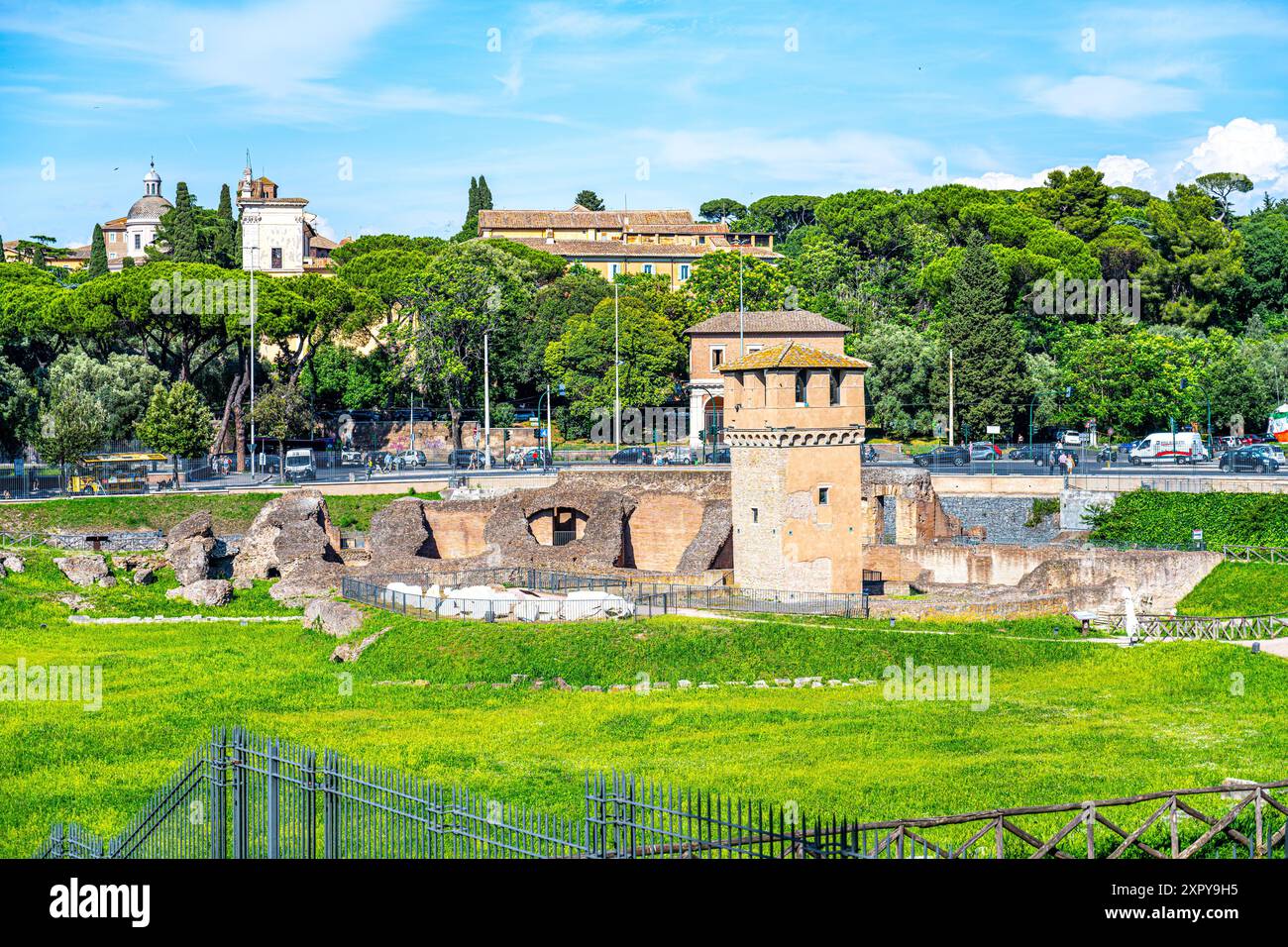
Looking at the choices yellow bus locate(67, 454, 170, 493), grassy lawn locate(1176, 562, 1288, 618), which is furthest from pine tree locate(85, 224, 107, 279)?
grassy lawn locate(1176, 562, 1288, 618)

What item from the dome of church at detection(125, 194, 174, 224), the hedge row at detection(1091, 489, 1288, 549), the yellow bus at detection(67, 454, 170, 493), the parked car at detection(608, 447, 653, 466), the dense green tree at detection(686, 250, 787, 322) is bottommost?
the hedge row at detection(1091, 489, 1288, 549)

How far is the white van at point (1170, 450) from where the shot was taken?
60812 mm

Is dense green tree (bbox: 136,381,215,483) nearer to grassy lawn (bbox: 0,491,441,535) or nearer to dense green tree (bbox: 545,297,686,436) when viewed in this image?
grassy lawn (bbox: 0,491,441,535)

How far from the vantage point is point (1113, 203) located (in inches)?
3964

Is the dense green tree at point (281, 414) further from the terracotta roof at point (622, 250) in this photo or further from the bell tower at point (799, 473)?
the terracotta roof at point (622, 250)

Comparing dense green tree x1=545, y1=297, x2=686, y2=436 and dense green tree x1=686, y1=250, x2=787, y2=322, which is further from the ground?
dense green tree x1=686, y1=250, x2=787, y2=322

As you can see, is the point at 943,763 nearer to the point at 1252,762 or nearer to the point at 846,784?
the point at 846,784

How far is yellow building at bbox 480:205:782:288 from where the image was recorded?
350 ft

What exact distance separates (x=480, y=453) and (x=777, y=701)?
3896cm

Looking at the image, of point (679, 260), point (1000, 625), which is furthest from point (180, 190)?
point (1000, 625)

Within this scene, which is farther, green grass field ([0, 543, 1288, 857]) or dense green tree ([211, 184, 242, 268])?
dense green tree ([211, 184, 242, 268])

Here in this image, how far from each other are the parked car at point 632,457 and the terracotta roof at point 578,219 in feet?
173

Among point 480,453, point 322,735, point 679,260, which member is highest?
point 679,260

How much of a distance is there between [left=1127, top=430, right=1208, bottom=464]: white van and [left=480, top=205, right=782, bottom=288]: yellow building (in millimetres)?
42288
